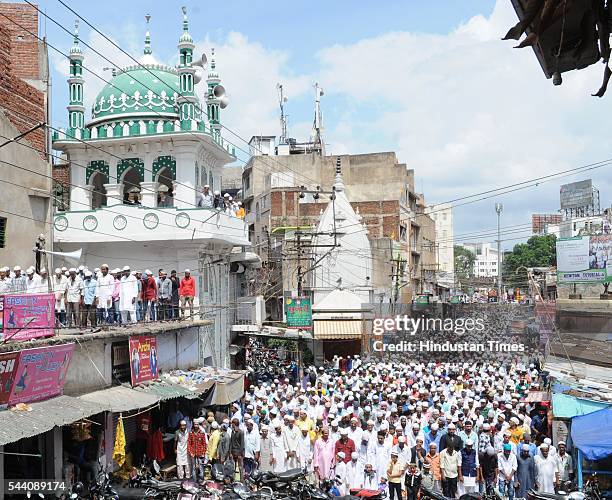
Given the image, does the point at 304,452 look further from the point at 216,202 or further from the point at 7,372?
the point at 216,202

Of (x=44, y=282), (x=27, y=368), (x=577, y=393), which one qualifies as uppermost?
(x=44, y=282)

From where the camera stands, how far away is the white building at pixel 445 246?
75.1 m

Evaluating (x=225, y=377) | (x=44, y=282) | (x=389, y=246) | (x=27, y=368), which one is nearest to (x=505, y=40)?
(x=27, y=368)

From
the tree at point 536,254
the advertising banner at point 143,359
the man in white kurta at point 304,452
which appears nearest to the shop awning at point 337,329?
the advertising banner at point 143,359

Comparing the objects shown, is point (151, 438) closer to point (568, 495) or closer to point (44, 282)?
point (44, 282)

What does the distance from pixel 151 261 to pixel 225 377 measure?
22.7ft

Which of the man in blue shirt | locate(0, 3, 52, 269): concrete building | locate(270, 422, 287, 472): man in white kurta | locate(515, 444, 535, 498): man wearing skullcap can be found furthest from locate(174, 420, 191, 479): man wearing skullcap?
locate(515, 444, 535, 498): man wearing skullcap

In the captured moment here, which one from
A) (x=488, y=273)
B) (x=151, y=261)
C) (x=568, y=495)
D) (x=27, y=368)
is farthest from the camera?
(x=488, y=273)

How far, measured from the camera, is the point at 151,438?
15.9m

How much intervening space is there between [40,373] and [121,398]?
8.30 feet

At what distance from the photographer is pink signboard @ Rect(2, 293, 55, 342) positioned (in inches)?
461
